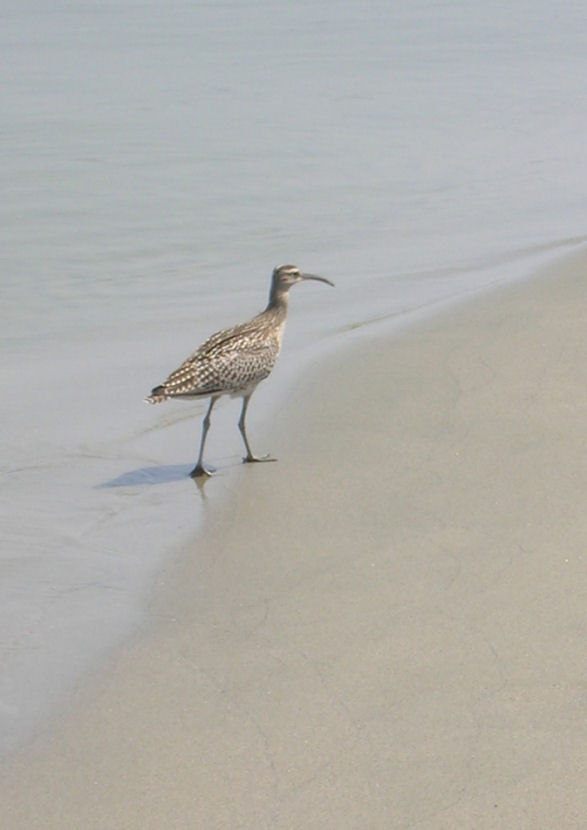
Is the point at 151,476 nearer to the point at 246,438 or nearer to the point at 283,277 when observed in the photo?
the point at 246,438

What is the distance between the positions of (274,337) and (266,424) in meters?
0.50

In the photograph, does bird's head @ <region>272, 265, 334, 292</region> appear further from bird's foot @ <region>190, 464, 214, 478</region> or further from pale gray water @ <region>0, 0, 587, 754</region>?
bird's foot @ <region>190, 464, 214, 478</region>

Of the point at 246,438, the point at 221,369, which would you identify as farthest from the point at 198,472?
the point at 221,369

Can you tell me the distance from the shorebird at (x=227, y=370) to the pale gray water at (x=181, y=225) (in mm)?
306

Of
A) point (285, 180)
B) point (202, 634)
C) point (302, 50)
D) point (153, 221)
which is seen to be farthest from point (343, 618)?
point (302, 50)

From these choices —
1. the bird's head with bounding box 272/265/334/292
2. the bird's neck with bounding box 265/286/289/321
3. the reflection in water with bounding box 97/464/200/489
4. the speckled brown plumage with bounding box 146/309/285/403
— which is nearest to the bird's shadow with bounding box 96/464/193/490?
the reflection in water with bounding box 97/464/200/489

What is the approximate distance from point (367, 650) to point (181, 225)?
1005 cm

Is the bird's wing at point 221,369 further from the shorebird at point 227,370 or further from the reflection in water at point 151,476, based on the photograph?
the reflection in water at point 151,476

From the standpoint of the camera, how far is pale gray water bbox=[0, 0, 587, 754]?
273 inches

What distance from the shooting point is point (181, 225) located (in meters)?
15.0

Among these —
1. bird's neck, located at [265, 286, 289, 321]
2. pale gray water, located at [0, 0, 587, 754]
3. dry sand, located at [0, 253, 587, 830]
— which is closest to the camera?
dry sand, located at [0, 253, 587, 830]

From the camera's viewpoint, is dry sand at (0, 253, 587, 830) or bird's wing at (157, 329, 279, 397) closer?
dry sand at (0, 253, 587, 830)

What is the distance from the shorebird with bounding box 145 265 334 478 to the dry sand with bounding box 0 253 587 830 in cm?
34

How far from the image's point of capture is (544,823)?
14.2 feet
